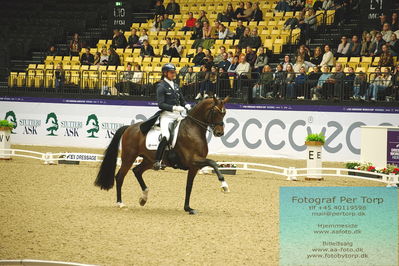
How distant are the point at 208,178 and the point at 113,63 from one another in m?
10.2

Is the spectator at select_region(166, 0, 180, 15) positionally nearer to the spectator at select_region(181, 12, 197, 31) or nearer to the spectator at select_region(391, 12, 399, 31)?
the spectator at select_region(181, 12, 197, 31)

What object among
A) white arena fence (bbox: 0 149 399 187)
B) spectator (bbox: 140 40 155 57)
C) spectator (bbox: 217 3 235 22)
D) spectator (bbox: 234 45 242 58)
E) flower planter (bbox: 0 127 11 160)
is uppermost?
spectator (bbox: 217 3 235 22)

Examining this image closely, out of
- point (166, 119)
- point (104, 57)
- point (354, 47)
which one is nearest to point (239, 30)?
point (354, 47)

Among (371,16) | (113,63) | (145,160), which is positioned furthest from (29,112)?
(145,160)

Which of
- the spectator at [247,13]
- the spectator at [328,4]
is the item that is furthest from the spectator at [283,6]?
the spectator at [328,4]

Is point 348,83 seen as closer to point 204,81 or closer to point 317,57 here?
point 317,57

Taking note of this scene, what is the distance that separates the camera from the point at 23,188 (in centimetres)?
1575

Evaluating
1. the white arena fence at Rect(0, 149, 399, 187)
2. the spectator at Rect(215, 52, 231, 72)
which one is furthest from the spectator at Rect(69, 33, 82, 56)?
the spectator at Rect(215, 52, 231, 72)

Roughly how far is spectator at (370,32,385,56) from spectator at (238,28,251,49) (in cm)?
454

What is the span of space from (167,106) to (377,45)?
11.8m

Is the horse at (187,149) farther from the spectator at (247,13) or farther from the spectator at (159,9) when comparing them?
the spectator at (159,9)

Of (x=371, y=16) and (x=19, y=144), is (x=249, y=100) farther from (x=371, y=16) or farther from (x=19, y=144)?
(x=19, y=144)

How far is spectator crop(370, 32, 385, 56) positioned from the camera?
22.6 meters

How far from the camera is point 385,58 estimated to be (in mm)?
21766
